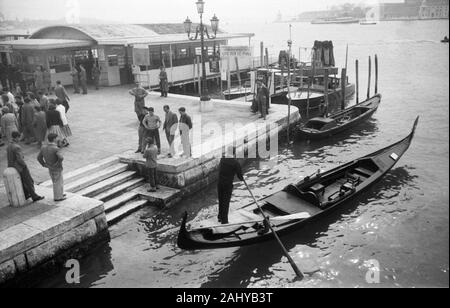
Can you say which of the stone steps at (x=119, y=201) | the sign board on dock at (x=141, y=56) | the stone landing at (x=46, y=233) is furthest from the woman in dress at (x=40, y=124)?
the sign board on dock at (x=141, y=56)

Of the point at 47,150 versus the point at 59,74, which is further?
the point at 59,74

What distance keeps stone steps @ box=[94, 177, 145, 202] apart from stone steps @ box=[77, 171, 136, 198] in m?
0.09

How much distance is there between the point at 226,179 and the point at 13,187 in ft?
14.4

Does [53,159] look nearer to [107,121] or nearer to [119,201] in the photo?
[119,201]

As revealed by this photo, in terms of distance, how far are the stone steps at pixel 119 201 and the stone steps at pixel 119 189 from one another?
0.12 metres

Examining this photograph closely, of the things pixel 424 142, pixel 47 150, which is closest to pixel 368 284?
pixel 47 150

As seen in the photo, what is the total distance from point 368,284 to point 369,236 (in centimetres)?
179

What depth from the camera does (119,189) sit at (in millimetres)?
10070

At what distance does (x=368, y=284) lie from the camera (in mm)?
7359

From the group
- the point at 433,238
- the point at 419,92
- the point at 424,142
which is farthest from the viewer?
the point at 419,92

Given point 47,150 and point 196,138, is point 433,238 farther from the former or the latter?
point 47,150

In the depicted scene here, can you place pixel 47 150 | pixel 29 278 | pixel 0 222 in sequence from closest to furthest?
1. pixel 29 278
2. pixel 0 222
3. pixel 47 150

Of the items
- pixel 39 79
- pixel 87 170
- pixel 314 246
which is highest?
pixel 39 79

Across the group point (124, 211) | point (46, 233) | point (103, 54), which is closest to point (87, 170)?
point (124, 211)
